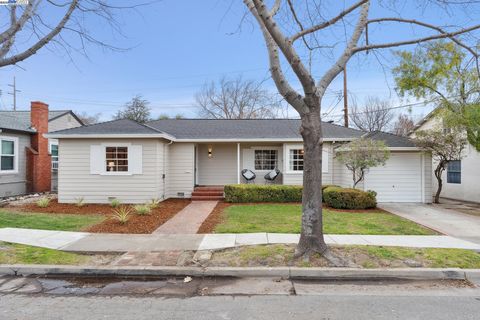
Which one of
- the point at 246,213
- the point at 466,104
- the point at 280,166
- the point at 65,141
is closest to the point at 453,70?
the point at 466,104

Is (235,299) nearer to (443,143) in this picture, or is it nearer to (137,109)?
(443,143)

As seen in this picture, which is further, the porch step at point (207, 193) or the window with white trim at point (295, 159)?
the window with white trim at point (295, 159)

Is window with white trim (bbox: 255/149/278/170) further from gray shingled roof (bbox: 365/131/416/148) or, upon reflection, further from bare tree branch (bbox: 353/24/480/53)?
bare tree branch (bbox: 353/24/480/53)

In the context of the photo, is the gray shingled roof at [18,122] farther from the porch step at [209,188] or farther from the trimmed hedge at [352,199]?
the trimmed hedge at [352,199]

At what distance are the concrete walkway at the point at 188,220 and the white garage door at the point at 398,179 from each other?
23.2 feet

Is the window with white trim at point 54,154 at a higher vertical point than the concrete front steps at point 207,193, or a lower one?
higher

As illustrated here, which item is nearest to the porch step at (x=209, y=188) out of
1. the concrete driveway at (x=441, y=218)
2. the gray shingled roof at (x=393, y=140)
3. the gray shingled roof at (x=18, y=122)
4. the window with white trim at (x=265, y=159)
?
the window with white trim at (x=265, y=159)

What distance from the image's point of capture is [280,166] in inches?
630

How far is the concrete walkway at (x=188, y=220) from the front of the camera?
825cm

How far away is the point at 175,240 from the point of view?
718 centimetres

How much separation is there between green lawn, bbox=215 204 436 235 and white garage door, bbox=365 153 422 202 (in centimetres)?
302

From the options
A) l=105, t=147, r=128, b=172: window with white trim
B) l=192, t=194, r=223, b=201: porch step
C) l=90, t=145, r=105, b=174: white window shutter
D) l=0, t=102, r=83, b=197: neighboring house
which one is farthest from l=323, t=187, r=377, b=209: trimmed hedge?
l=0, t=102, r=83, b=197: neighboring house

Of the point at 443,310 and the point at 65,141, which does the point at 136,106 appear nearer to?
the point at 65,141

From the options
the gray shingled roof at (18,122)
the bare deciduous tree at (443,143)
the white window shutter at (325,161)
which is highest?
the gray shingled roof at (18,122)
